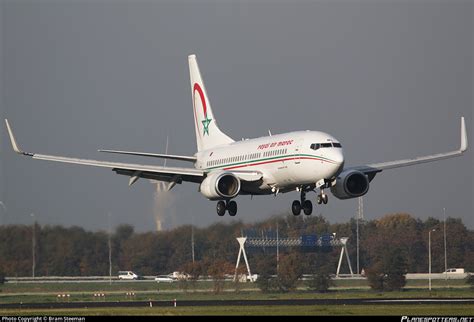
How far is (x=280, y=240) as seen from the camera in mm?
101375

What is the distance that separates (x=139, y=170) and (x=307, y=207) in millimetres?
11168

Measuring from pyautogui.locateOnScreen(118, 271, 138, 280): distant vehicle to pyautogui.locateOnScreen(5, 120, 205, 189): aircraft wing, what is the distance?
18.8 metres

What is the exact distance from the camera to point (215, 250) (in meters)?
97.6

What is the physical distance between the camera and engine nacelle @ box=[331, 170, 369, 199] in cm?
7406

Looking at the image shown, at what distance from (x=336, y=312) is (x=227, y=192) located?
11.8 m

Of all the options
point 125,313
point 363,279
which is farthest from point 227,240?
point 125,313

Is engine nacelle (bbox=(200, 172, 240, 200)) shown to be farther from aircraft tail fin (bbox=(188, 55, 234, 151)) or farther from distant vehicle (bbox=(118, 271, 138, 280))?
distant vehicle (bbox=(118, 271, 138, 280))

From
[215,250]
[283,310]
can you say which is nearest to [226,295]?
[215,250]

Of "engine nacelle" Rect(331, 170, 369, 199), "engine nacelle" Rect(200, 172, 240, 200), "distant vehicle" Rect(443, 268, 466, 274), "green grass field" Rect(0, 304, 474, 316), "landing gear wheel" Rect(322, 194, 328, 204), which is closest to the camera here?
"green grass field" Rect(0, 304, 474, 316)

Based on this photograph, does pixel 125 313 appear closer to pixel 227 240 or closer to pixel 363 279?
pixel 227 240

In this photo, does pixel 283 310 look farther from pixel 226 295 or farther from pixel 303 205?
pixel 226 295

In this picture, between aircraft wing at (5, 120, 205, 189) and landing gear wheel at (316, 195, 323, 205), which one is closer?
landing gear wheel at (316, 195, 323, 205)

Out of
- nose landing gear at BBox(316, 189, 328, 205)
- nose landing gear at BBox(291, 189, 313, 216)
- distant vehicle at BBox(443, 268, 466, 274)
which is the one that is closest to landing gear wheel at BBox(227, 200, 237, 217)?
nose landing gear at BBox(291, 189, 313, 216)

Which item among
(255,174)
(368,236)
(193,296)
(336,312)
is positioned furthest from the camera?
(368,236)
